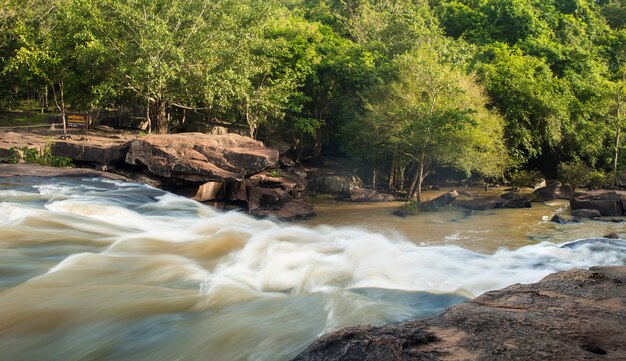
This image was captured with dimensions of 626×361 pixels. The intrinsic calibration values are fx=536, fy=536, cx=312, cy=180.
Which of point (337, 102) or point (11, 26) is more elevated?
point (11, 26)

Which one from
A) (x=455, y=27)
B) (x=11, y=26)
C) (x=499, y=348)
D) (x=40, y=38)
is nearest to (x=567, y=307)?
(x=499, y=348)

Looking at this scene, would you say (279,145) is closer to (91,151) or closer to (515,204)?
(91,151)

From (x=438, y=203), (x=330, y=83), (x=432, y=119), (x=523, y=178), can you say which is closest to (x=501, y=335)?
(x=432, y=119)

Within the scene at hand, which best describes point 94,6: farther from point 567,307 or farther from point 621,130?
point 621,130

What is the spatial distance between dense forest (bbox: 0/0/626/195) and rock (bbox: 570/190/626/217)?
433cm

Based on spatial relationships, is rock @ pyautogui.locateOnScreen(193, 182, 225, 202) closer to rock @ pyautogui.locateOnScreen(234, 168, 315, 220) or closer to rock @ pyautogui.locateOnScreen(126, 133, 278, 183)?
rock @ pyautogui.locateOnScreen(234, 168, 315, 220)

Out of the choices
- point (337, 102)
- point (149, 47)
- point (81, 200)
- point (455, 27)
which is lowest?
point (81, 200)

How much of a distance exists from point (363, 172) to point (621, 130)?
16.9 meters

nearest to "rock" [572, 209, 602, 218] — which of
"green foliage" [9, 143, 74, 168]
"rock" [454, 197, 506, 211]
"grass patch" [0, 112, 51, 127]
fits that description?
"rock" [454, 197, 506, 211]

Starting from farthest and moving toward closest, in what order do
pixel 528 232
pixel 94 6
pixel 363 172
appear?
pixel 363 172, pixel 94 6, pixel 528 232

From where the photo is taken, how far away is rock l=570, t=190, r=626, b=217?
23.0m

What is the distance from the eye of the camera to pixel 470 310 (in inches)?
174

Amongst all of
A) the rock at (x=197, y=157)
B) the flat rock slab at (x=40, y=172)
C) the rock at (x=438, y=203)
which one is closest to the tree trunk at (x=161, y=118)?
the rock at (x=197, y=157)

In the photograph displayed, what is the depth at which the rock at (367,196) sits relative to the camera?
26.8 m
